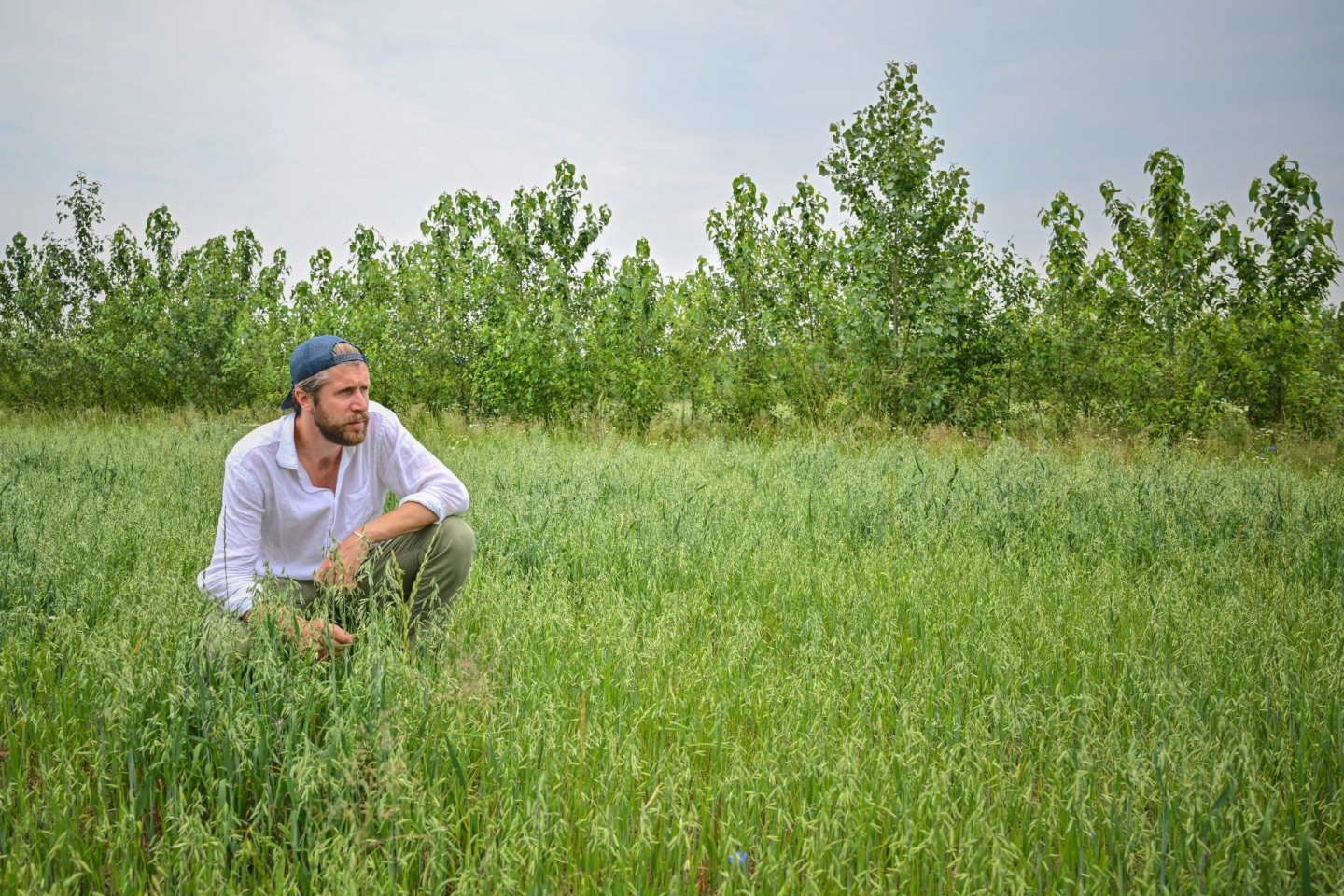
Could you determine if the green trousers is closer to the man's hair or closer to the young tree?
the man's hair

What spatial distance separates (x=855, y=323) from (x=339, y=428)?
8.68 meters

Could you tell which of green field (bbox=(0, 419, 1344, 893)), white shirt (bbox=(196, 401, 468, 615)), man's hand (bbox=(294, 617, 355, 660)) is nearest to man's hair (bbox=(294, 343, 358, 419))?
white shirt (bbox=(196, 401, 468, 615))

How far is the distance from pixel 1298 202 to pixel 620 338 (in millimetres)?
8912

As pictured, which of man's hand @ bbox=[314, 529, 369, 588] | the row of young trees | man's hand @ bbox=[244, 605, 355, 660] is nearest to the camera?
man's hand @ bbox=[244, 605, 355, 660]

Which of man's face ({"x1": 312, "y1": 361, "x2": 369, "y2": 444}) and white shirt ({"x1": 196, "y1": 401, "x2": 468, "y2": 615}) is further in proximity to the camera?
man's face ({"x1": 312, "y1": 361, "x2": 369, "y2": 444})

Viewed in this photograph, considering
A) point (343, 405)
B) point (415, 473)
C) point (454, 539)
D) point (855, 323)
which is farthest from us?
point (855, 323)

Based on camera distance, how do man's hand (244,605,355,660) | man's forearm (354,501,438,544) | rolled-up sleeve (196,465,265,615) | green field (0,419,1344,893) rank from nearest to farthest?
green field (0,419,1344,893) < man's hand (244,605,355,660) < rolled-up sleeve (196,465,265,615) < man's forearm (354,501,438,544)

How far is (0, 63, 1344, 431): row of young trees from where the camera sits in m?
10.5

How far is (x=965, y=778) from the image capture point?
2.08 meters

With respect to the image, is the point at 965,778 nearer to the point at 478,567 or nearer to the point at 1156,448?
the point at 478,567

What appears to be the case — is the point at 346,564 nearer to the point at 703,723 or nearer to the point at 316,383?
the point at 316,383

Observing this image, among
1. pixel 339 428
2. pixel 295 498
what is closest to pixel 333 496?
pixel 295 498

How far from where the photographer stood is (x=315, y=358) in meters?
3.16

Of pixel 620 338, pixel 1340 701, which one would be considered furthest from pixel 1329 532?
pixel 620 338
